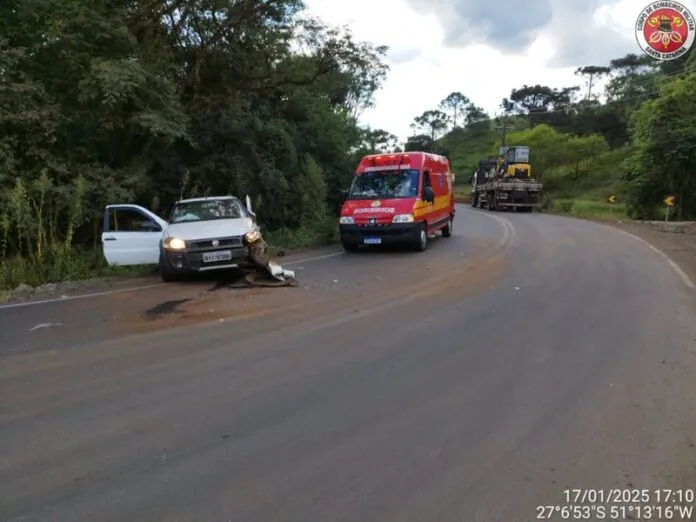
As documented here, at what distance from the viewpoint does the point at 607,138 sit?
77.4 metres

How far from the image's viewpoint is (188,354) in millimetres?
6355

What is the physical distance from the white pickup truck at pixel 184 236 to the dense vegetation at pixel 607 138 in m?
26.7

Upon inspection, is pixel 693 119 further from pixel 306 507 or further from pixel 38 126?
pixel 306 507

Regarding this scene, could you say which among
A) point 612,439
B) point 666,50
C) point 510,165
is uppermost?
point 666,50

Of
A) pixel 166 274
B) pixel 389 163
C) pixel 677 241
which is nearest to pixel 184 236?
pixel 166 274

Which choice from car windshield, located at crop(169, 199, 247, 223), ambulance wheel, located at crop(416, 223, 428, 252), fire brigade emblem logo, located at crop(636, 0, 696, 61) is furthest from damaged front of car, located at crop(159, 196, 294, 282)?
fire brigade emblem logo, located at crop(636, 0, 696, 61)

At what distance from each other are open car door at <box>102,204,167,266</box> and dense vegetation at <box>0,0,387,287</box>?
0.85 metres

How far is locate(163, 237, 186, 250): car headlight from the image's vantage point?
1094 centimetres

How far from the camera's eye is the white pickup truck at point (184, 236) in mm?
10922

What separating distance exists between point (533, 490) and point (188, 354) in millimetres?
3933

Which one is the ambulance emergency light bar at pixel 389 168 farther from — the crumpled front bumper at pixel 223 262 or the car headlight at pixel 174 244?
the car headlight at pixel 174 244

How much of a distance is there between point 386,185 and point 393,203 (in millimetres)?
1037

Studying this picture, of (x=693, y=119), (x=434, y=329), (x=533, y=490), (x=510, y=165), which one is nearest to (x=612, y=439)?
(x=533, y=490)

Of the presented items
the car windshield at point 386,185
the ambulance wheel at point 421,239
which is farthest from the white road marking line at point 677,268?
the car windshield at point 386,185
